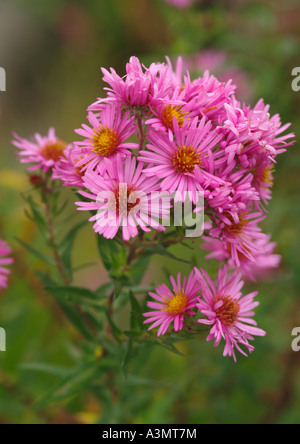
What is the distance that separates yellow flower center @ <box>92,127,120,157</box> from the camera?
73cm

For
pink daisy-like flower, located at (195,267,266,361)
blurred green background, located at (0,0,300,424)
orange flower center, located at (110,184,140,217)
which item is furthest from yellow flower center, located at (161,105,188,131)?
blurred green background, located at (0,0,300,424)

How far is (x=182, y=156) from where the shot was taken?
28.9 inches

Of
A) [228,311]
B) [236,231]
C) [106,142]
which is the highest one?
[106,142]

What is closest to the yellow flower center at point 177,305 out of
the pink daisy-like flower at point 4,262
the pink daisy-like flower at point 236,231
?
the pink daisy-like flower at point 236,231

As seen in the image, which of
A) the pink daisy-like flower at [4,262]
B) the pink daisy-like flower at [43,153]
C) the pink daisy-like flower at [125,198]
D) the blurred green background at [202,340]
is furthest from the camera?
the blurred green background at [202,340]

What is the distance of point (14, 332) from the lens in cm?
137

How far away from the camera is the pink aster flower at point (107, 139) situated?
0.73 metres

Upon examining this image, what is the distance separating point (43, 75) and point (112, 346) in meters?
2.51

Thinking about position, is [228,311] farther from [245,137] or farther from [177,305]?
[245,137]

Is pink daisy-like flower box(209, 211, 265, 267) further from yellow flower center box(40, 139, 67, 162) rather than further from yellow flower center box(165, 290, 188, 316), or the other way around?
yellow flower center box(40, 139, 67, 162)

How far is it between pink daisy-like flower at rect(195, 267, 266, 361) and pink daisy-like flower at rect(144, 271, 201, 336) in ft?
0.07

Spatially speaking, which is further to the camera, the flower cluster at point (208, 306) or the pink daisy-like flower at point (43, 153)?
the pink daisy-like flower at point (43, 153)

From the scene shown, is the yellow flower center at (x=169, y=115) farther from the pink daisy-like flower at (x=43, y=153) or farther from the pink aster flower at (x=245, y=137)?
the pink daisy-like flower at (x=43, y=153)

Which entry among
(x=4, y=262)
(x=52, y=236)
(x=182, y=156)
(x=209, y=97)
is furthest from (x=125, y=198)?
(x=4, y=262)
